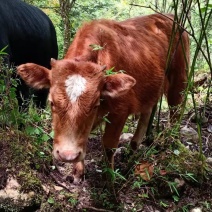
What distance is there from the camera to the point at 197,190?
177 inches

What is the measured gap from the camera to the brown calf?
3.36m

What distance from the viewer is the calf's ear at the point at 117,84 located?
141 inches

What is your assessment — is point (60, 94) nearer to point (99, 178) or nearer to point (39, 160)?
point (39, 160)

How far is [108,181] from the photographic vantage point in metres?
3.96

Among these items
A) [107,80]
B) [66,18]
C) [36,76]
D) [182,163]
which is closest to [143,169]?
[182,163]

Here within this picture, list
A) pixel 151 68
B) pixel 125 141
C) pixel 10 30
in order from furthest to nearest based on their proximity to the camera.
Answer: pixel 10 30
pixel 125 141
pixel 151 68

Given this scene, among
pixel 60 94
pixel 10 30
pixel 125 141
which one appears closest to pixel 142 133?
pixel 125 141

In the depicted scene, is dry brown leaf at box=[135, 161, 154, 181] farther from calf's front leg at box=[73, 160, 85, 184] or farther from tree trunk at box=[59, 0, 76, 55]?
tree trunk at box=[59, 0, 76, 55]

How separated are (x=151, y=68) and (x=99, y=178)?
1.52m

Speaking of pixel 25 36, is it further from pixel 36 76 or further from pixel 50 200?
pixel 50 200

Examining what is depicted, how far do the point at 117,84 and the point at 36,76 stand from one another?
29.4 inches

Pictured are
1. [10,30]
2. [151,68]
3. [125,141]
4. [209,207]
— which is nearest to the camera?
[209,207]

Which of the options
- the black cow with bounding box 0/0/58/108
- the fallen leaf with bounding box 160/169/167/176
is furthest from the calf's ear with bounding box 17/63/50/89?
the black cow with bounding box 0/0/58/108

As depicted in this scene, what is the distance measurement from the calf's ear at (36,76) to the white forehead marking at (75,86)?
1.40ft
